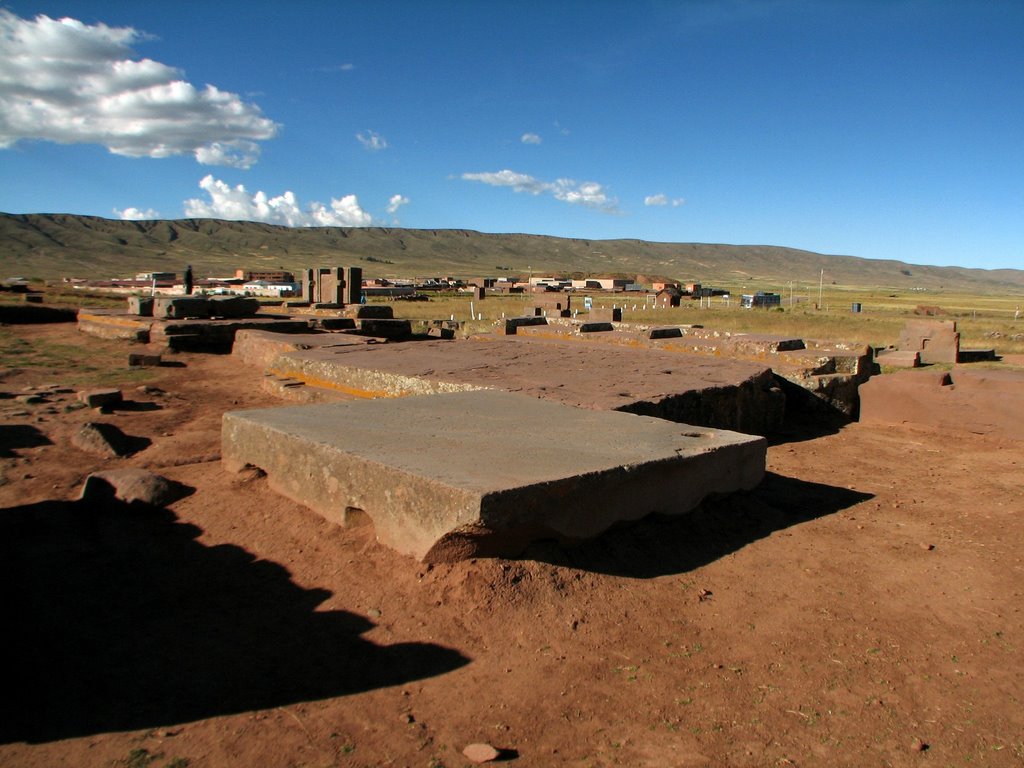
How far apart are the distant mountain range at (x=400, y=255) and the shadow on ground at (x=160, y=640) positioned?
7746 centimetres

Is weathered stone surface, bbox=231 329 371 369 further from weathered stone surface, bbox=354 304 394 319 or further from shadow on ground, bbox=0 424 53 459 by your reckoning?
weathered stone surface, bbox=354 304 394 319

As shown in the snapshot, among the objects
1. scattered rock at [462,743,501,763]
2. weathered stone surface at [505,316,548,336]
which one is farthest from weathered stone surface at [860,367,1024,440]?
scattered rock at [462,743,501,763]

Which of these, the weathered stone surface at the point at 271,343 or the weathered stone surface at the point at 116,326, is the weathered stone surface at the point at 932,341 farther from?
the weathered stone surface at the point at 116,326

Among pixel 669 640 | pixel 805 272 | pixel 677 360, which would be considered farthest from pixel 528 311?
pixel 805 272

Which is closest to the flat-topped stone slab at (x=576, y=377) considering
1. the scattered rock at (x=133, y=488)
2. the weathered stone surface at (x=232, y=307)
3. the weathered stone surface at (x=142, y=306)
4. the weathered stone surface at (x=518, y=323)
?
the scattered rock at (x=133, y=488)

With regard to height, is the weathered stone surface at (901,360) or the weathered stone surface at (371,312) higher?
the weathered stone surface at (371,312)

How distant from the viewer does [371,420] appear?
427cm

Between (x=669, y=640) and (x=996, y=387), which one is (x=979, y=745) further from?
(x=996, y=387)

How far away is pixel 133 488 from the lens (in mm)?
4074

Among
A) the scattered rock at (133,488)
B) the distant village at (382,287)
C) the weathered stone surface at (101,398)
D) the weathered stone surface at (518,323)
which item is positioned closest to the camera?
the scattered rock at (133,488)

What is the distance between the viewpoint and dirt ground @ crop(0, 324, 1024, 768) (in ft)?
7.24

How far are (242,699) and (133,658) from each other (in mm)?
528

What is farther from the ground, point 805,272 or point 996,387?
point 805,272

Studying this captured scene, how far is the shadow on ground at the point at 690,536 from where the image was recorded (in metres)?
3.22
